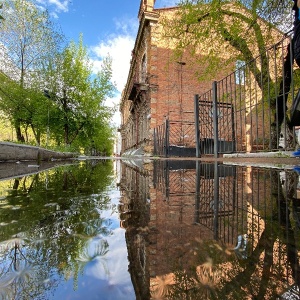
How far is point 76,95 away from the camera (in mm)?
16750

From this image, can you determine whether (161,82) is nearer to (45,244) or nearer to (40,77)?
(40,77)

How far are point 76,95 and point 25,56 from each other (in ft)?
14.1

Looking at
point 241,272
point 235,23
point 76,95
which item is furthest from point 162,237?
point 76,95

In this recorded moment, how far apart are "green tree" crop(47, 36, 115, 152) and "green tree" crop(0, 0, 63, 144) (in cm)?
98

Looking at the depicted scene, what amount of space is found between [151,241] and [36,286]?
277mm

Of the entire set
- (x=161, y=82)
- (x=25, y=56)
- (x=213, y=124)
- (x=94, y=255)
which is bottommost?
(x=94, y=255)

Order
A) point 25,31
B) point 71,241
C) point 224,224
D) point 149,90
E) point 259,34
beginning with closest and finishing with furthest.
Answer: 1. point 71,241
2. point 224,224
3. point 259,34
4. point 149,90
5. point 25,31

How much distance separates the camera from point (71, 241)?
0.59 m

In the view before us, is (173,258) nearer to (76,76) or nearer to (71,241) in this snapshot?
(71,241)

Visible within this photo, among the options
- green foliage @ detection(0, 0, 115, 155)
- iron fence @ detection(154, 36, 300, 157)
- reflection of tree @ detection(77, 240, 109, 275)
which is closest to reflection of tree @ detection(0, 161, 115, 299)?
reflection of tree @ detection(77, 240, 109, 275)

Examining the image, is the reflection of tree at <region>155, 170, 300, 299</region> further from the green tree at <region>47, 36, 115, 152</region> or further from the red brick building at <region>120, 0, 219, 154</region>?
the green tree at <region>47, 36, 115, 152</region>

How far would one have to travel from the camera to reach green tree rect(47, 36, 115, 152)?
53.0 feet

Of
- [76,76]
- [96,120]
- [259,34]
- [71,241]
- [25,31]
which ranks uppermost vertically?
[25,31]

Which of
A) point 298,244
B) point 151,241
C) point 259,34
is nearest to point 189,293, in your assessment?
point 151,241
